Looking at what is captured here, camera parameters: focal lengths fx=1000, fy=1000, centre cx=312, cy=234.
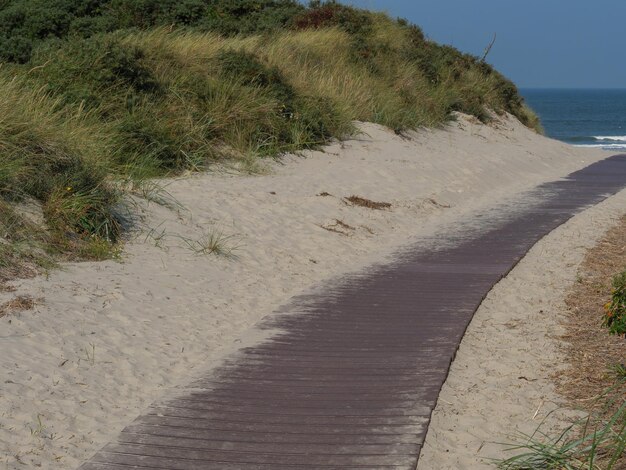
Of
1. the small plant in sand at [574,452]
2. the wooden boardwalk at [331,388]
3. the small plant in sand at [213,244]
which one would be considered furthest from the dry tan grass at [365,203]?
the small plant in sand at [574,452]

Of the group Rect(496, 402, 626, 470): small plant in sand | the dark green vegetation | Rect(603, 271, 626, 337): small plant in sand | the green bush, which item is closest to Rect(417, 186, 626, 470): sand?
Rect(496, 402, 626, 470): small plant in sand

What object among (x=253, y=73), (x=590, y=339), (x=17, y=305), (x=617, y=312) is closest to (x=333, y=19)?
(x=253, y=73)

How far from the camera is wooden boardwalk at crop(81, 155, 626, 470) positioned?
5414 millimetres

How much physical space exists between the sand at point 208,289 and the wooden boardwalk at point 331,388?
0.66ft

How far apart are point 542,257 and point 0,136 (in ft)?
19.3

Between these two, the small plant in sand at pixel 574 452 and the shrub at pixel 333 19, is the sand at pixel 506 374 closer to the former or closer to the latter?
the small plant in sand at pixel 574 452

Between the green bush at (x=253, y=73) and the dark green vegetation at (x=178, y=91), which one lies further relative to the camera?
the green bush at (x=253, y=73)

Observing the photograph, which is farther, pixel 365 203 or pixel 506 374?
pixel 365 203

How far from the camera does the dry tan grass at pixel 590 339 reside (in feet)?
21.4

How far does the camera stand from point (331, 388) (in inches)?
256

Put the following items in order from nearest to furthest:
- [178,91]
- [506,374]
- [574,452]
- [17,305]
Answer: [574,452] < [506,374] < [17,305] < [178,91]

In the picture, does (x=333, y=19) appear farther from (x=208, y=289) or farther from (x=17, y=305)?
(x=17, y=305)

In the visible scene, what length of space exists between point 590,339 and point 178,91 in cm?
904

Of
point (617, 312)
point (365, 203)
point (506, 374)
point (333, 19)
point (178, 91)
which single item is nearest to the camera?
point (617, 312)
